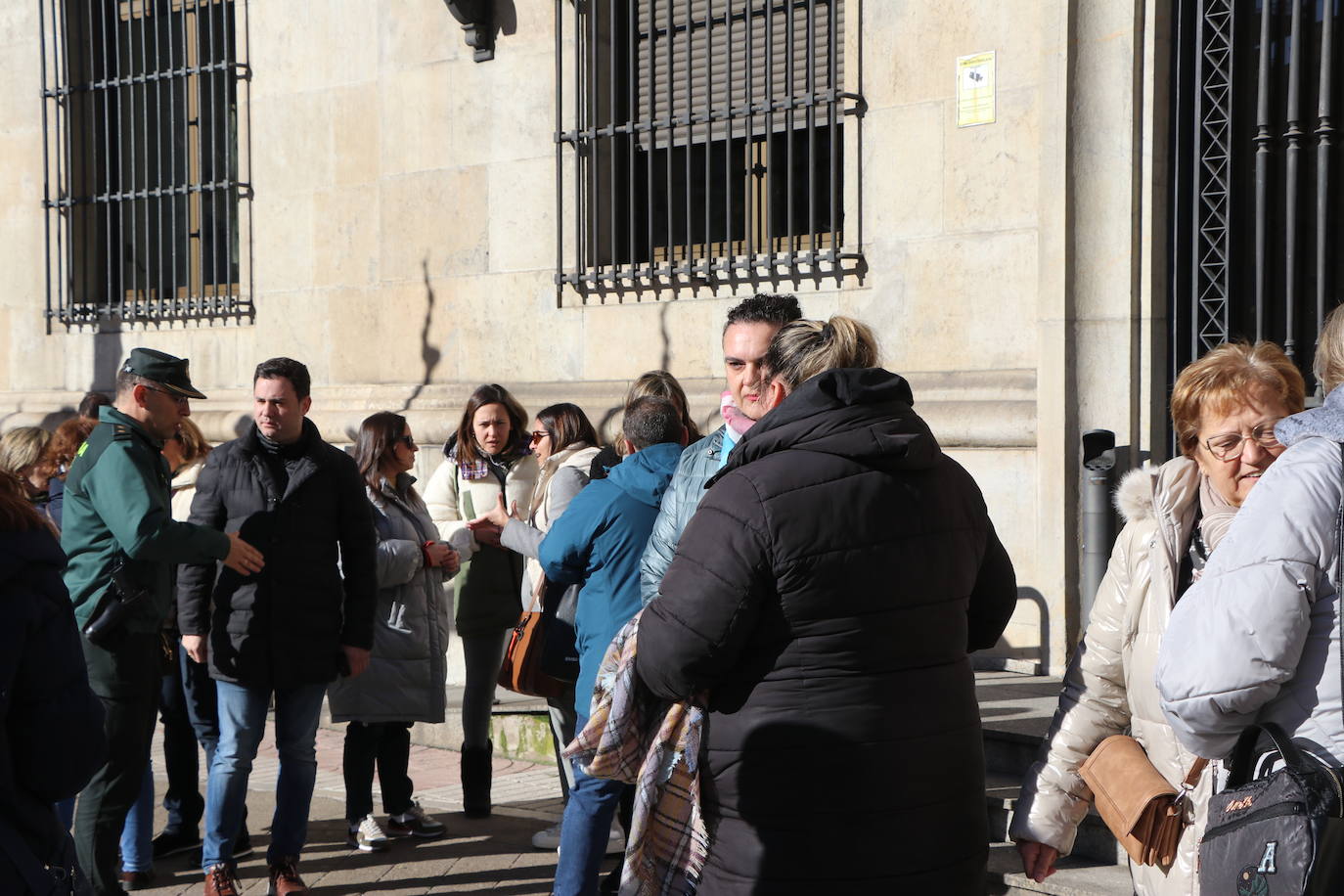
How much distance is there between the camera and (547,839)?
5.54m

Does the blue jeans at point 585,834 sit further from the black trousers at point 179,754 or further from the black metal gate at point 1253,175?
the black metal gate at point 1253,175

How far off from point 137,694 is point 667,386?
2.04 meters

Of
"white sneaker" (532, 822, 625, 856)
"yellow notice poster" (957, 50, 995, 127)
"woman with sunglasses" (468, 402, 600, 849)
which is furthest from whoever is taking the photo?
"yellow notice poster" (957, 50, 995, 127)

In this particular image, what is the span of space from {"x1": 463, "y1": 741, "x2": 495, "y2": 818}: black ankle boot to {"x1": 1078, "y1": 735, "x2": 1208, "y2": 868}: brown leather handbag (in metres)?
3.68

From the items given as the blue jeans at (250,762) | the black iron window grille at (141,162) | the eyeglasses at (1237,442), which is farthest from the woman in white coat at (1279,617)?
the black iron window grille at (141,162)

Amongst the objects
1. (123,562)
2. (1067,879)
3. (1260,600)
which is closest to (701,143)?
(123,562)

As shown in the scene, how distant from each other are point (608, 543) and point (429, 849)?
1878 millimetres

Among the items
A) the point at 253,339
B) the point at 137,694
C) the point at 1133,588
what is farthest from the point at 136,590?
the point at 253,339

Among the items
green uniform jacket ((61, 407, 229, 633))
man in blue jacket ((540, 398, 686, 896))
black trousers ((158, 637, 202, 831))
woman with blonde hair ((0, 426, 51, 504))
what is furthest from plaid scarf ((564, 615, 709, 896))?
woman with blonde hair ((0, 426, 51, 504))

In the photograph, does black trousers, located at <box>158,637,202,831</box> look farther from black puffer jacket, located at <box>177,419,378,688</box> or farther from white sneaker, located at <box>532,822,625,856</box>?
white sneaker, located at <box>532,822,625,856</box>

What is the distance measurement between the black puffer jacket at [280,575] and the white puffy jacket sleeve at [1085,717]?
2746mm

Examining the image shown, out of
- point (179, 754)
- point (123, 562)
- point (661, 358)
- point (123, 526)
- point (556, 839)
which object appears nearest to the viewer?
point (123, 526)

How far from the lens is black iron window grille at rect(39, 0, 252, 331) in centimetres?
995

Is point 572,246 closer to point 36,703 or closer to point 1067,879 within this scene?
point 1067,879
